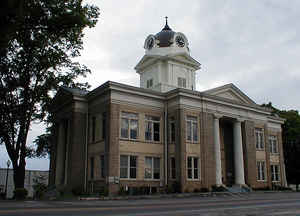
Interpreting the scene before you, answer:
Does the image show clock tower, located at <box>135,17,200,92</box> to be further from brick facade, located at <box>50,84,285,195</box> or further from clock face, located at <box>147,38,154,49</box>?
brick facade, located at <box>50,84,285,195</box>

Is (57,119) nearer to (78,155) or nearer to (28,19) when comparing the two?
(78,155)

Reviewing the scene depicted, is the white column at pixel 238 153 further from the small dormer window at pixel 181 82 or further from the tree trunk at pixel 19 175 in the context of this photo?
the tree trunk at pixel 19 175

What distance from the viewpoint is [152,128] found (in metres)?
34.1

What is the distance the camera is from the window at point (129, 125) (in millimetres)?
32281

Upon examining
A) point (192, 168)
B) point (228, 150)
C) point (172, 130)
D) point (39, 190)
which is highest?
point (172, 130)

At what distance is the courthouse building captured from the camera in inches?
1252

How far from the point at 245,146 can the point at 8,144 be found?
951 inches

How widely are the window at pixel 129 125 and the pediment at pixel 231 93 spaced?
831 cm

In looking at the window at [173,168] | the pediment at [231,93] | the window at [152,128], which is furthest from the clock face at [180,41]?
the window at [173,168]

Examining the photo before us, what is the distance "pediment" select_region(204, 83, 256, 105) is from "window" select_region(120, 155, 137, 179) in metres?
10.5

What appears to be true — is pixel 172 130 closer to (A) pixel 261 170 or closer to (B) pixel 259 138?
(B) pixel 259 138

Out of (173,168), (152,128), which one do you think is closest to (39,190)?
(152,128)

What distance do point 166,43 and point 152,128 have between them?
1327 cm

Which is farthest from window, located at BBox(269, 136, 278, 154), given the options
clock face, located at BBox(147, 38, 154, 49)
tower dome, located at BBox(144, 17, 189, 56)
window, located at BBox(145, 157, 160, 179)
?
clock face, located at BBox(147, 38, 154, 49)
